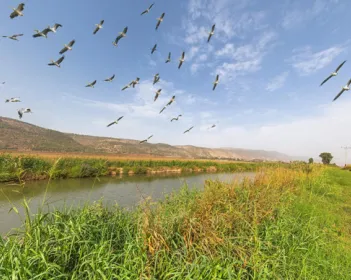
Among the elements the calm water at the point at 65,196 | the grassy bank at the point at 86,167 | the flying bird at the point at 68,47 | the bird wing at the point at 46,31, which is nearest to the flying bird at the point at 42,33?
the bird wing at the point at 46,31

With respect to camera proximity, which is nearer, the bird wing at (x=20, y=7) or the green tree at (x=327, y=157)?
the bird wing at (x=20, y=7)

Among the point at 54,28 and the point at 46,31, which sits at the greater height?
the point at 54,28

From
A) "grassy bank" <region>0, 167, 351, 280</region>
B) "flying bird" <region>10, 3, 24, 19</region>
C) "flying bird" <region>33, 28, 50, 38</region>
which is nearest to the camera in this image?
"grassy bank" <region>0, 167, 351, 280</region>

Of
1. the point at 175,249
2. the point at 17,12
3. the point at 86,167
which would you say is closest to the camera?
the point at 175,249

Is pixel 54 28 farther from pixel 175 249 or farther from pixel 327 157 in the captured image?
pixel 327 157

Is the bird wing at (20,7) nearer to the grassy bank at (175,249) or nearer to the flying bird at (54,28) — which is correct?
the flying bird at (54,28)

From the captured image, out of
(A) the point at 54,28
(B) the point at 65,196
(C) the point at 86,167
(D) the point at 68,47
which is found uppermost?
(A) the point at 54,28

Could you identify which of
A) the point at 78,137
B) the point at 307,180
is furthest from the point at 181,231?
the point at 78,137

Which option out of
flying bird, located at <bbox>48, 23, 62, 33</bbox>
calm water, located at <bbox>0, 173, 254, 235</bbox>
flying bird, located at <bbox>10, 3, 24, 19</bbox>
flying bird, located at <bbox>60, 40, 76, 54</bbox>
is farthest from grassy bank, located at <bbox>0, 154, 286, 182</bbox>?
flying bird, located at <bbox>10, 3, 24, 19</bbox>

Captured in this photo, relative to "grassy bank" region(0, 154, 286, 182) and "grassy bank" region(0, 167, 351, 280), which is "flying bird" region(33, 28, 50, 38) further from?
"grassy bank" region(0, 154, 286, 182)

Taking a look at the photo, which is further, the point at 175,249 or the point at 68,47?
the point at 68,47

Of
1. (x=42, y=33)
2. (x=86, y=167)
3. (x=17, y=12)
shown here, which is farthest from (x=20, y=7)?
(x=86, y=167)

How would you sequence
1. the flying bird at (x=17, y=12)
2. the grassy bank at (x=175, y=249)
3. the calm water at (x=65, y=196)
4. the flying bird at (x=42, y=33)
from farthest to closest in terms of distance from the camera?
the calm water at (x=65, y=196) → the flying bird at (x=42, y=33) → the flying bird at (x=17, y=12) → the grassy bank at (x=175, y=249)

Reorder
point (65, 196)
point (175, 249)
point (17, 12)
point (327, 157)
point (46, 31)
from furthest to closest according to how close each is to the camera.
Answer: point (327, 157)
point (65, 196)
point (46, 31)
point (17, 12)
point (175, 249)
